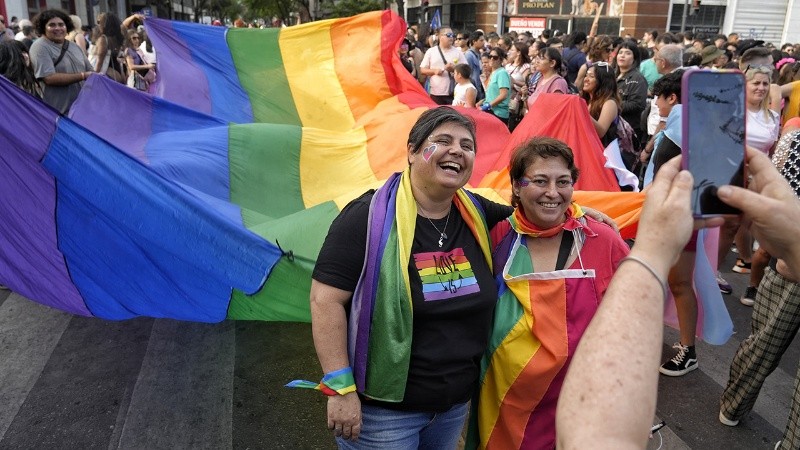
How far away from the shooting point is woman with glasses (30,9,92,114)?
5867 millimetres

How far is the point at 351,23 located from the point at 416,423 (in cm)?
515

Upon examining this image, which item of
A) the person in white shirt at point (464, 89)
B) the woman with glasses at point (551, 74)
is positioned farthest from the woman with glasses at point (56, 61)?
the woman with glasses at point (551, 74)

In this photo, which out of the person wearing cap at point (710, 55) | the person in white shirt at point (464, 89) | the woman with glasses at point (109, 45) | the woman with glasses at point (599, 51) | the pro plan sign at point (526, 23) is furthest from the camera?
the pro plan sign at point (526, 23)

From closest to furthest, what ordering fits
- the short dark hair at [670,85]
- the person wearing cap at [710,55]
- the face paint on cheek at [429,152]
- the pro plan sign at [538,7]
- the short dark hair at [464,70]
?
the face paint on cheek at [429,152] → the short dark hair at [670,85] → the short dark hair at [464,70] → the person wearing cap at [710,55] → the pro plan sign at [538,7]

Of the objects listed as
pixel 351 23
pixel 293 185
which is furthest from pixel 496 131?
pixel 351 23

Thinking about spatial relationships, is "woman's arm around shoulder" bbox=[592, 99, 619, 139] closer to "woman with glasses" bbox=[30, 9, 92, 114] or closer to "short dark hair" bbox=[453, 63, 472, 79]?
"short dark hair" bbox=[453, 63, 472, 79]

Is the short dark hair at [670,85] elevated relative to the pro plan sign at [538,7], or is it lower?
lower

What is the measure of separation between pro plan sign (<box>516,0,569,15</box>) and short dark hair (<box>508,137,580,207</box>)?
129 ft

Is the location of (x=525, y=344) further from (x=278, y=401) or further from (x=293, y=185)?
(x=293, y=185)

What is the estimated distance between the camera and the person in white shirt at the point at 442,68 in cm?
979

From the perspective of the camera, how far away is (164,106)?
5215 millimetres

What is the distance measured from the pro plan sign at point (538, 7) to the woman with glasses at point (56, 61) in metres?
36.6

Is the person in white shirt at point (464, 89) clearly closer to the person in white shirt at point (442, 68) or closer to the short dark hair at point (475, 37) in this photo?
the person in white shirt at point (442, 68)

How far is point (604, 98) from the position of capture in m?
5.43
